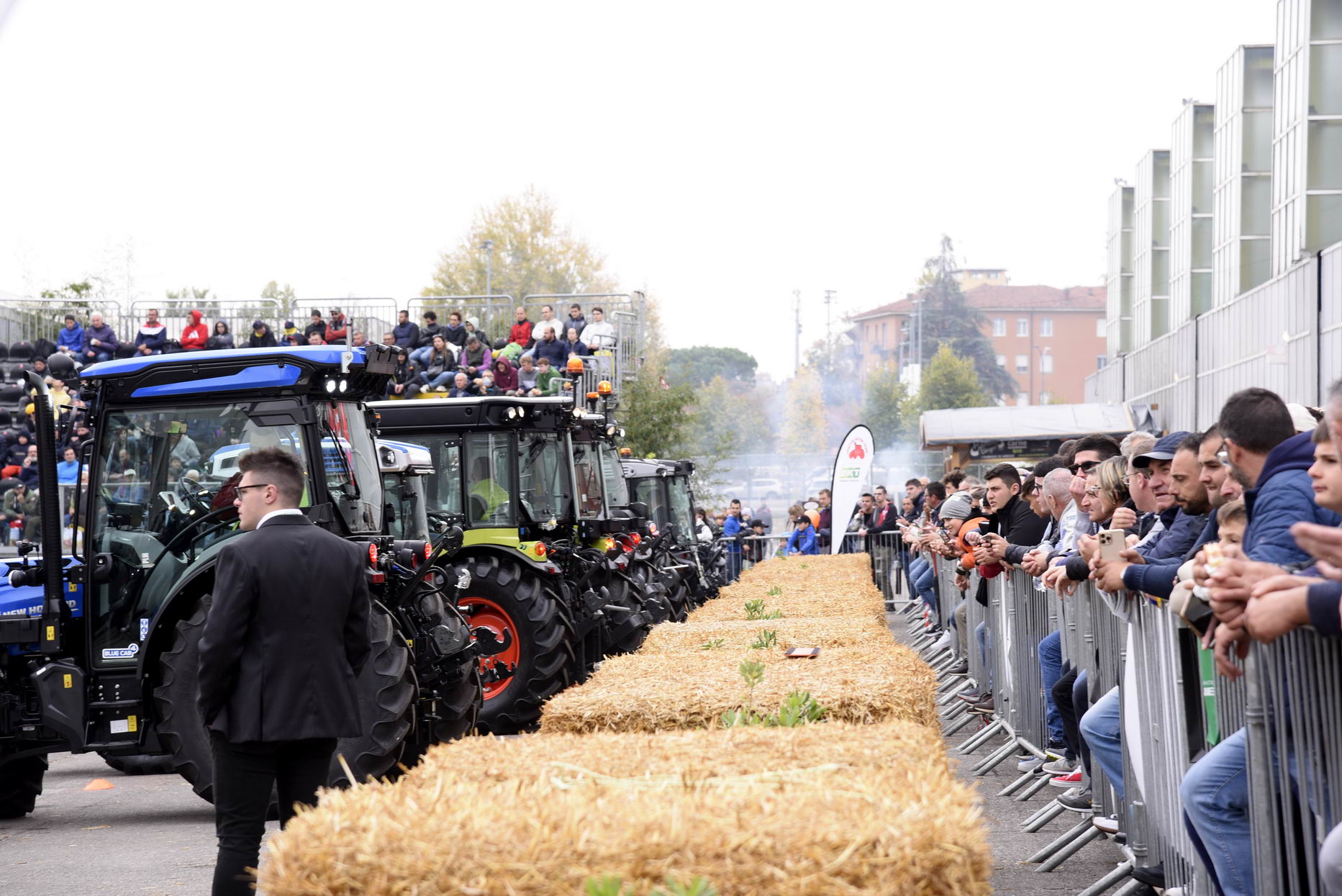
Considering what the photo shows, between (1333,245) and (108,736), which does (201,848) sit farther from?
(1333,245)

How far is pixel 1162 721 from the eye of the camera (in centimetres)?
519

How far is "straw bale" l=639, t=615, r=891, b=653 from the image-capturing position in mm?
6938

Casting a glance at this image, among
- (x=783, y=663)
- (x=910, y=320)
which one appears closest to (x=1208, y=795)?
(x=783, y=663)

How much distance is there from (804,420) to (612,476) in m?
77.3

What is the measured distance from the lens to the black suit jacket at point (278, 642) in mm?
5387

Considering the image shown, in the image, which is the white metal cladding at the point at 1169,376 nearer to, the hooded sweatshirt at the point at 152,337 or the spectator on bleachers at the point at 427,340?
the spectator on bleachers at the point at 427,340

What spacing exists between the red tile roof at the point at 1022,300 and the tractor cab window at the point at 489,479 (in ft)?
371

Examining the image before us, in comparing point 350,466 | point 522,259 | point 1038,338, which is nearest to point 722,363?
point 1038,338

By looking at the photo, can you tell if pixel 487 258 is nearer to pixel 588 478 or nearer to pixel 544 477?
pixel 588 478

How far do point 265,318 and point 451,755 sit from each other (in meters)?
28.3

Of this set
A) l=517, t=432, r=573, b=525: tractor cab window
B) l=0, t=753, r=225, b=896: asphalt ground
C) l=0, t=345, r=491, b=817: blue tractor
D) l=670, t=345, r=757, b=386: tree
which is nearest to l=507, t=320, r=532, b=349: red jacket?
l=517, t=432, r=573, b=525: tractor cab window

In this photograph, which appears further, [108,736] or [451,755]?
[108,736]

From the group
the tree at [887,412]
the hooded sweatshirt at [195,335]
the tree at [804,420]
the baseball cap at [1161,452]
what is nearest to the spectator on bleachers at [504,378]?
the hooded sweatshirt at [195,335]

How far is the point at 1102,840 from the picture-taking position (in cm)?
738
